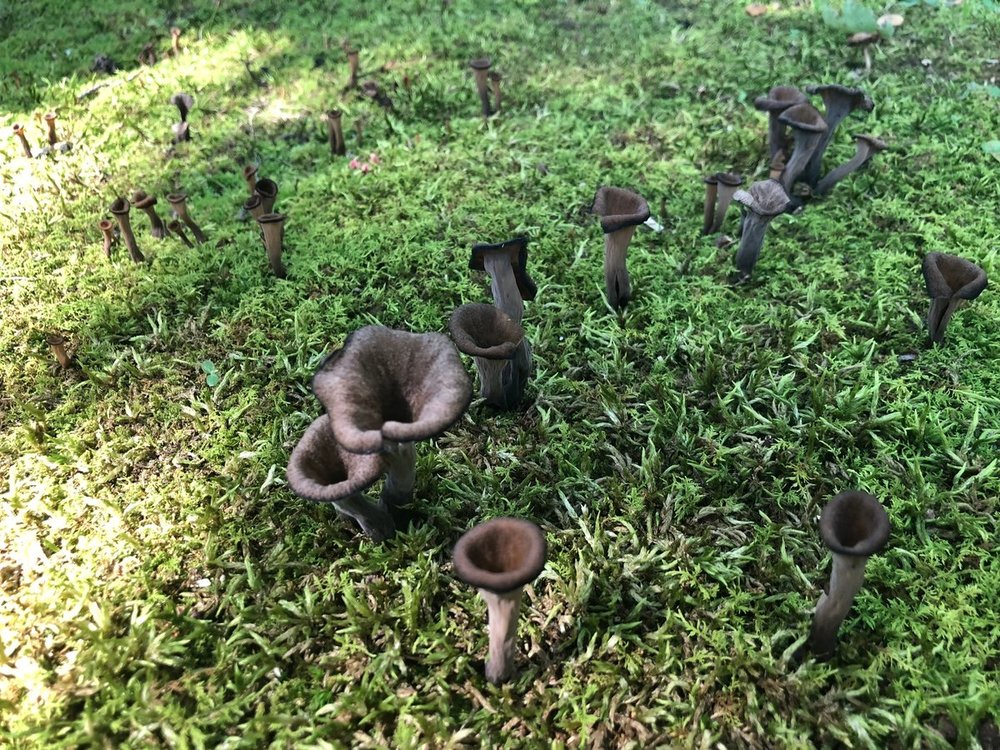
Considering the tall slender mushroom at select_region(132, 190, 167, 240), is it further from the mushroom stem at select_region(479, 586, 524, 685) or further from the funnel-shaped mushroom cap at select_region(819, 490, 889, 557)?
the funnel-shaped mushroom cap at select_region(819, 490, 889, 557)

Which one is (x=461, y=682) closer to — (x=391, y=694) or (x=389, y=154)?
(x=391, y=694)

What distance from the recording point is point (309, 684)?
8.21 feet

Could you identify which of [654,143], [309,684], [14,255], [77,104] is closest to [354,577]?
[309,684]

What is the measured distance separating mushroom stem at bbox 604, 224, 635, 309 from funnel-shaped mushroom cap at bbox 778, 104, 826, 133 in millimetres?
1416

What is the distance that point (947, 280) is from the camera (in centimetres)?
354

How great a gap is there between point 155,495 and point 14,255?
106 inches

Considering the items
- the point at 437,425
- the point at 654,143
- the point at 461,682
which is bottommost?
the point at 461,682

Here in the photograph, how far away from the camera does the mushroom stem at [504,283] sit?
3227 millimetres

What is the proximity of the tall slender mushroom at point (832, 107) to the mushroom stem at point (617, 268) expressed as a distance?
6.22 ft

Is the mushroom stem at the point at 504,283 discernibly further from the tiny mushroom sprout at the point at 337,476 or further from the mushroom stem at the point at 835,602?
the mushroom stem at the point at 835,602

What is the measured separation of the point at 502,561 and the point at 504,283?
158cm

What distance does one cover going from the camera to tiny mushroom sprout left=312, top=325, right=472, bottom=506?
221 centimetres

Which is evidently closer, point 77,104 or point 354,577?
point 354,577

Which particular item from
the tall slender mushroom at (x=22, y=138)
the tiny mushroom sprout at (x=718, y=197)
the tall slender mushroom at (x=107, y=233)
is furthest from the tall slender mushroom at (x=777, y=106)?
the tall slender mushroom at (x=22, y=138)
